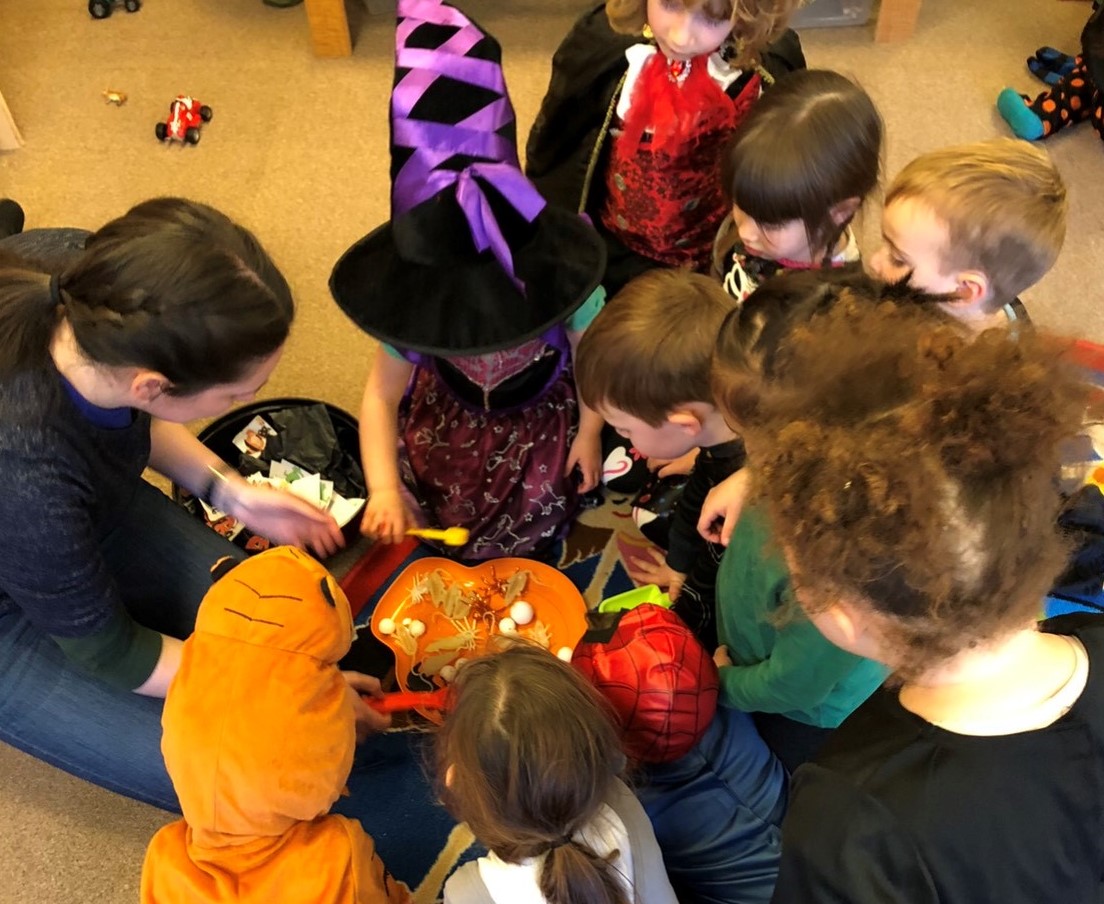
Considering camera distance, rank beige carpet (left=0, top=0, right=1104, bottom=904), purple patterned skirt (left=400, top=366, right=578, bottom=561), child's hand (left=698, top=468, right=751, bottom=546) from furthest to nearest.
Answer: beige carpet (left=0, top=0, right=1104, bottom=904) < purple patterned skirt (left=400, top=366, right=578, bottom=561) < child's hand (left=698, top=468, right=751, bottom=546)

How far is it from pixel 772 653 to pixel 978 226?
0.59 metres

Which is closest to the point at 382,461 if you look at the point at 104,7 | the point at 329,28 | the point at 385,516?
the point at 385,516

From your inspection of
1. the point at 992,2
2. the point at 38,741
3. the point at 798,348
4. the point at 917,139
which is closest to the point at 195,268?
the point at 798,348

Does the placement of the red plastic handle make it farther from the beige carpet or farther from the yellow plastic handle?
the beige carpet

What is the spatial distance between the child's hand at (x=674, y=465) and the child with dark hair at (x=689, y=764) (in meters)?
0.35

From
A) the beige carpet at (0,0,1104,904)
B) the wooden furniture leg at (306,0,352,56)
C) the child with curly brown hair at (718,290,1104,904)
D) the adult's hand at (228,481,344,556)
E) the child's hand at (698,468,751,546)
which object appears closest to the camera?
the child with curly brown hair at (718,290,1104,904)

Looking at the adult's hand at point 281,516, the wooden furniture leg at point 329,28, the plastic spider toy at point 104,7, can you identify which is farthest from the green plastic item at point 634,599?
the plastic spider toy at point 104,7

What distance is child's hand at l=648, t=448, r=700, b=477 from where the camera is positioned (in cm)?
136

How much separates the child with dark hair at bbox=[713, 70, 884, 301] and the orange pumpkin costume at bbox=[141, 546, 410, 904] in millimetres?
746

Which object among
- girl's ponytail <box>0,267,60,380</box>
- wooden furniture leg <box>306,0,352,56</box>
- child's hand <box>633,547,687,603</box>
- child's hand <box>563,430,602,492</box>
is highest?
girl's ponytail <box>0,267,60,380</box>

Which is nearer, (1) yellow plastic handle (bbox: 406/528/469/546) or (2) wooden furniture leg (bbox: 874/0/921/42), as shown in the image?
(1) yellow plastic handle (bbox: 406/528/469/546)

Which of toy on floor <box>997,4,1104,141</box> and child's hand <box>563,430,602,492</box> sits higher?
toy on floor <box>997,4,1104,141</box>

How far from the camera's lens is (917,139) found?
2.06 metres

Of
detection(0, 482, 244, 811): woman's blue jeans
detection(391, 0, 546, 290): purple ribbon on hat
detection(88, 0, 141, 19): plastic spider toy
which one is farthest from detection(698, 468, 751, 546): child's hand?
detection(88, 0, 141, 19): plastic spider toy
